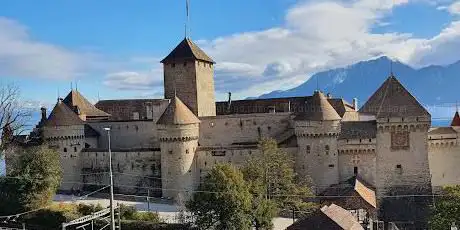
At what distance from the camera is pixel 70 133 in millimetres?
50031

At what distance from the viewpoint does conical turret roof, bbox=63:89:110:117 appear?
5684cm

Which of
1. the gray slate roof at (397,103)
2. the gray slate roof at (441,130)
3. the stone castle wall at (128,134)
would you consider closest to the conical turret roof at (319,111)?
the gray slate roof at (397,103)

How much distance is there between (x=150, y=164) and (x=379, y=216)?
1960 cm

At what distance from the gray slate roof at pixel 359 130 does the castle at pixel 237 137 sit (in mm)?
79

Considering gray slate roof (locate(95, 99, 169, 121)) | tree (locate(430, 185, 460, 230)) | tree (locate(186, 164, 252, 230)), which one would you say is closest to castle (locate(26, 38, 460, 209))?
gray slate roof (locate(95, 99, 169, 121))

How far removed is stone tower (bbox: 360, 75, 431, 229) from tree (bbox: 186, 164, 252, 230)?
42.8 feet

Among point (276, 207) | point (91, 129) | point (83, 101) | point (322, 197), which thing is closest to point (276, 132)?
point (322, 197)

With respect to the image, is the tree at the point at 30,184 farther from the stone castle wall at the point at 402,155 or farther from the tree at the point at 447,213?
the tree at the point at 447,213

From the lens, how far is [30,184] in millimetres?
42125

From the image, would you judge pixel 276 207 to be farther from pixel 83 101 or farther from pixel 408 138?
pixel 83 101

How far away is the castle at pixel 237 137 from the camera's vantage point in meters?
42.2

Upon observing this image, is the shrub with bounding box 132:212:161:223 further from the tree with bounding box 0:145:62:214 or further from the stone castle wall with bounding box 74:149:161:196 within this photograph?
the tree with bounding box 0:145:62:214

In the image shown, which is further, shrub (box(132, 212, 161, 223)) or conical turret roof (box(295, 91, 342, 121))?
conical turret roof (box(295, 91, 342, 121))

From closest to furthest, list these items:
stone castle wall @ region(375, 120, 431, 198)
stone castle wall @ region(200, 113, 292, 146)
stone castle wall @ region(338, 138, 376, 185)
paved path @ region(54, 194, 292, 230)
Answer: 1. paved path @ region(54, 194, 292, 230)
2. stone castle wall @ region(375, 120, 431, 198)
3. stone castle wall @ region(338, 138, 376, 185)
4. stone castle wall @ region(200, 113, 292, 146)
